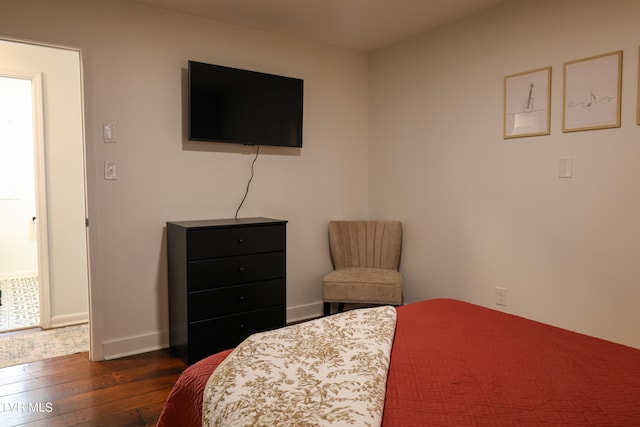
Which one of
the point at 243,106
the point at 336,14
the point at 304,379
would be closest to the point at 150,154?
the point at 243,106

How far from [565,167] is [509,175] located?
37cm

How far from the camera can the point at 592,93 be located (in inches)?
98.6

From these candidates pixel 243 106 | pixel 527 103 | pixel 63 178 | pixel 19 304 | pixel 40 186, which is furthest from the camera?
pixel 19 304

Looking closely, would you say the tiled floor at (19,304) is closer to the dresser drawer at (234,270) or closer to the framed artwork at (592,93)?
the dresser drawer at (234,270)

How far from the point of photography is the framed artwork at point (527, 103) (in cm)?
273

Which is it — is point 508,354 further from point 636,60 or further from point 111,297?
point 111,297

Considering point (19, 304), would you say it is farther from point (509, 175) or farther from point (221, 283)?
point (509, 175)

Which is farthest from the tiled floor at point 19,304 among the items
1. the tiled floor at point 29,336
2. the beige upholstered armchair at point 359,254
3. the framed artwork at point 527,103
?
the framed artwork at point 527,103

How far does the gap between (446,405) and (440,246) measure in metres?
2.43

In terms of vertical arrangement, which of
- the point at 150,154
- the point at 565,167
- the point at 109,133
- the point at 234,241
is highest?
the point at 109,133

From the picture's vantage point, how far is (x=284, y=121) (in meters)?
3.49

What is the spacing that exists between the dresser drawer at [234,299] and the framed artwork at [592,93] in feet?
6.98

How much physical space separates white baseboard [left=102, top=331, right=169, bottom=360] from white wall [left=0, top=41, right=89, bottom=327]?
1.05m

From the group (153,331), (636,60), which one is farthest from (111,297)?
(636,60)
